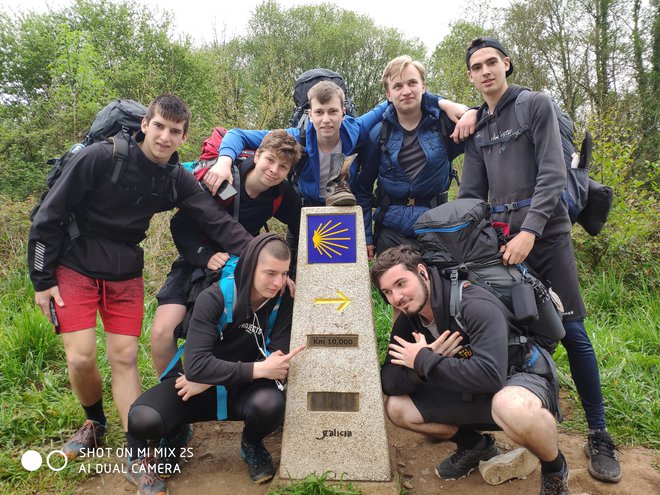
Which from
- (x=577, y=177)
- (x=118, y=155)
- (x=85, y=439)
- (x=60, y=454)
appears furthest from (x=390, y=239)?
(x=60, y=454)

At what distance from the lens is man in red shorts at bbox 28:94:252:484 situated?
289cm

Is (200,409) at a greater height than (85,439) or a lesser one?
greater

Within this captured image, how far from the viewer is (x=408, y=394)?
2.94m

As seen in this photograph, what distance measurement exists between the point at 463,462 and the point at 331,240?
166cm

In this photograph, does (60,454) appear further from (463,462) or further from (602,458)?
(602,458)

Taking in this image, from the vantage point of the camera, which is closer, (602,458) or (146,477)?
(146,477)

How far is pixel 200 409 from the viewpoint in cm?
296

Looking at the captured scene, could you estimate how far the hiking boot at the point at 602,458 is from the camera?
2.96m

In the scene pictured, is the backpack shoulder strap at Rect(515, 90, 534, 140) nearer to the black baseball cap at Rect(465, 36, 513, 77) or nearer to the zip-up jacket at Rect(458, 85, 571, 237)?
the zip-up jacket at Rect(458, 85, 571, 237)

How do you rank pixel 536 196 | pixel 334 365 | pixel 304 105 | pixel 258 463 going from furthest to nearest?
pixel 304 105 < pixel 258 463 < pixel 334 365 < pixel 536 196

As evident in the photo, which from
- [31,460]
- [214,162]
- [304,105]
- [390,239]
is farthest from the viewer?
[304,105]

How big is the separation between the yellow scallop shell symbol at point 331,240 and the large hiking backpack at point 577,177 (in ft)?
4.18

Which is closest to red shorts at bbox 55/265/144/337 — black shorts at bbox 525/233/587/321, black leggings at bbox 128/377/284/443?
black leggings at bbox 128/377/284/443

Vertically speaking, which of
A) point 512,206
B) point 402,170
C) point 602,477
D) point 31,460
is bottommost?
point 602,477
